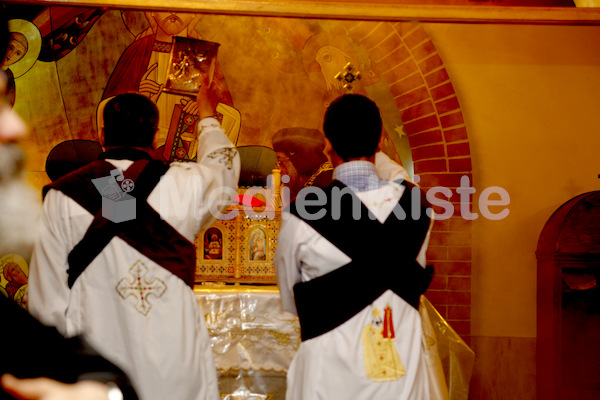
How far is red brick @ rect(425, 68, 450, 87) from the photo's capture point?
3738 millimetres

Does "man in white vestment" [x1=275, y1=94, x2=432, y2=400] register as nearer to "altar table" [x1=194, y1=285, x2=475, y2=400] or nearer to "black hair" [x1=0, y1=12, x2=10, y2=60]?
"altar table" [x1=194, y1=285, x2=475, y2=400]

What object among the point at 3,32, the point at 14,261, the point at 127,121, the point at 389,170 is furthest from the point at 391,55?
the point at 3,32

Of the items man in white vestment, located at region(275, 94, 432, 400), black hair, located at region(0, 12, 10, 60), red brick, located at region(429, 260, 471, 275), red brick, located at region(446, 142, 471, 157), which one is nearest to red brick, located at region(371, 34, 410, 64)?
red brick, located at region(446, 142, 471, 157)

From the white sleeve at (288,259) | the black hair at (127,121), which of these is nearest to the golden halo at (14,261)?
the black hair at (127,121)

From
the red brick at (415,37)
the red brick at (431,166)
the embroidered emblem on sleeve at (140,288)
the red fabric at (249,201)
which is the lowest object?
the embroidered emblem on sleeve at (140,288)

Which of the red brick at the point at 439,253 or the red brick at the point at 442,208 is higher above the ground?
the red brick at the point at 442,208

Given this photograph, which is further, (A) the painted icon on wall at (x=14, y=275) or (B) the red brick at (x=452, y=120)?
(B) the red brick at (x=452, y=120)

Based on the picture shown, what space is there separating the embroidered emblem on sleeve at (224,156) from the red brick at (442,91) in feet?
6.69

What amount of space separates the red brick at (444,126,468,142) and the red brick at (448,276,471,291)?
37.2 inches

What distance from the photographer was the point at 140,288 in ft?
6.49

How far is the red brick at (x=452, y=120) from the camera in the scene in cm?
372

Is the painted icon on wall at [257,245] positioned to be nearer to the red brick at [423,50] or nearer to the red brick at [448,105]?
the red brick at [448,105]

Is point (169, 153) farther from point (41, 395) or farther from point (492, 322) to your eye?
point (41, 395)

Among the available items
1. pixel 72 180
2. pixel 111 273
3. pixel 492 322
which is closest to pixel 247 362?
pixel 111 273
